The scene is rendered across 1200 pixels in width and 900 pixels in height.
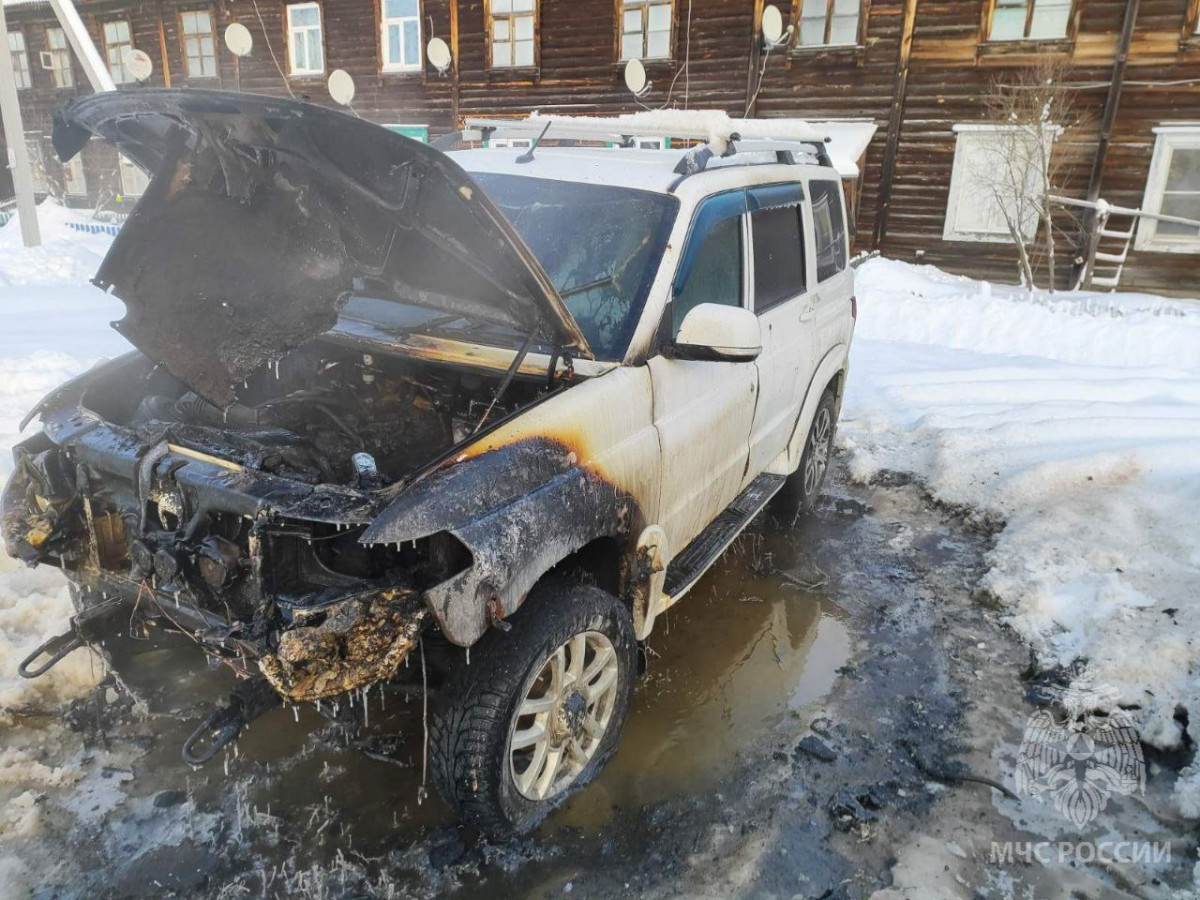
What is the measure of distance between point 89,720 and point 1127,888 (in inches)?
149

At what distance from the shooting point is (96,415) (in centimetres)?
296

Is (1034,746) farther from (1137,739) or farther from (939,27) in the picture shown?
(939,27)

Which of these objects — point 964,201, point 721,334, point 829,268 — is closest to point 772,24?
point 964,201

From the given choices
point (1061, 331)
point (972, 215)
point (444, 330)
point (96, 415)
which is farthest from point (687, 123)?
point (972, 215)

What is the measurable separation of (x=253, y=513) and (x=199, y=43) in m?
26.0

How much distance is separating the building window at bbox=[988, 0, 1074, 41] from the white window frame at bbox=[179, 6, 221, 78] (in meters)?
20.1

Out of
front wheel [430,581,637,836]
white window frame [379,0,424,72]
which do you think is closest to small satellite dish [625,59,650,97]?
white window frame [379,0,424,72]

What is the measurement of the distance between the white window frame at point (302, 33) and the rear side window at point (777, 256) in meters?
20.3

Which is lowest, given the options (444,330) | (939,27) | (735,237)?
(444,330)

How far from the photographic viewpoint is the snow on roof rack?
3.58m

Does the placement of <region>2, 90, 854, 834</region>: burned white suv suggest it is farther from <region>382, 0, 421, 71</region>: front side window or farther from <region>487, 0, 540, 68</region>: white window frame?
<region>382, 0, 421, 71</region>: front side window

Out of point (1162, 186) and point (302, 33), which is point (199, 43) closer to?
point (302, 33)

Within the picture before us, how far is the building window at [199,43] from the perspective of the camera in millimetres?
22516

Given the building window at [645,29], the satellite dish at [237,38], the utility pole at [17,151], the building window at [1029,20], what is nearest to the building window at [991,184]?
the building window at [1029,20]
